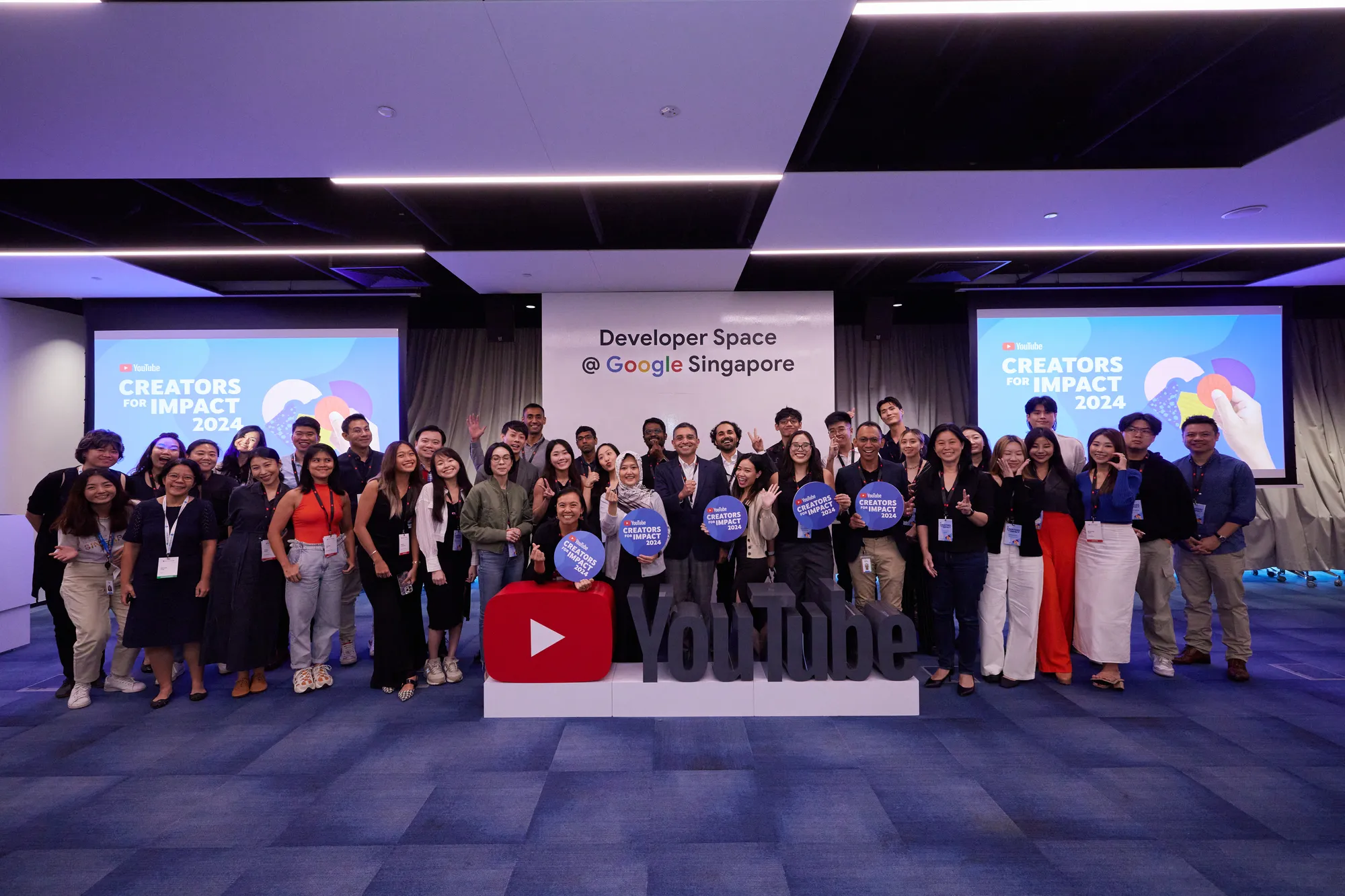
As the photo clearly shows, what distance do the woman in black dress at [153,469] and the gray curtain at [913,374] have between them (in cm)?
677

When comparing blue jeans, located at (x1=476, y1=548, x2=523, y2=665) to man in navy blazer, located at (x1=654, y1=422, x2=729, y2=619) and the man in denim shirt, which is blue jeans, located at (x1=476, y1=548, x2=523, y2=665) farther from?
the man in denim shirt

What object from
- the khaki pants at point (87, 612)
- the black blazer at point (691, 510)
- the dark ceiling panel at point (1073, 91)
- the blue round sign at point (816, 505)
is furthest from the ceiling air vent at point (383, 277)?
the blue round sign at point (816, 505)

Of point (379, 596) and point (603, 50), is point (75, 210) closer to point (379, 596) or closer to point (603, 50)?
point (379, 596)

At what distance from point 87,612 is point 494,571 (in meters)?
2.35

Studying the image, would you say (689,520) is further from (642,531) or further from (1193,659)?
(1193,659)

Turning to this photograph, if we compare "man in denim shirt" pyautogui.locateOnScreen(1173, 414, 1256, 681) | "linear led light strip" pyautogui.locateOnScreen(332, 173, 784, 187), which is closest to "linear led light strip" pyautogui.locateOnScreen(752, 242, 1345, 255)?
"linear led light strip" pyautogui.locateOnScreen(332, 173, 784, 187)

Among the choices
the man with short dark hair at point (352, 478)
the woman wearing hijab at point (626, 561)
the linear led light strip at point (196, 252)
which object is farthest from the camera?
the linear led light strip at point (196, 252)

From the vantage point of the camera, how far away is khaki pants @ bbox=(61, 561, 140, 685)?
147 inches

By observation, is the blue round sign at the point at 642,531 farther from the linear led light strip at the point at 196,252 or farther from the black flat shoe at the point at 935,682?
the linear led light strip at the point at 196,252

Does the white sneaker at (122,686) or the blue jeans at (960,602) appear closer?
the blue jeans at (960,602)

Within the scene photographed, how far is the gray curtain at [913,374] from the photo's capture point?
8.15m

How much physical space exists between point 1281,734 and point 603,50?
456 cm

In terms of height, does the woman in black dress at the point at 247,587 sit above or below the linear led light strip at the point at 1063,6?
below

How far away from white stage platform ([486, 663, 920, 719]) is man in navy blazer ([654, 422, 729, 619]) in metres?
0.65
